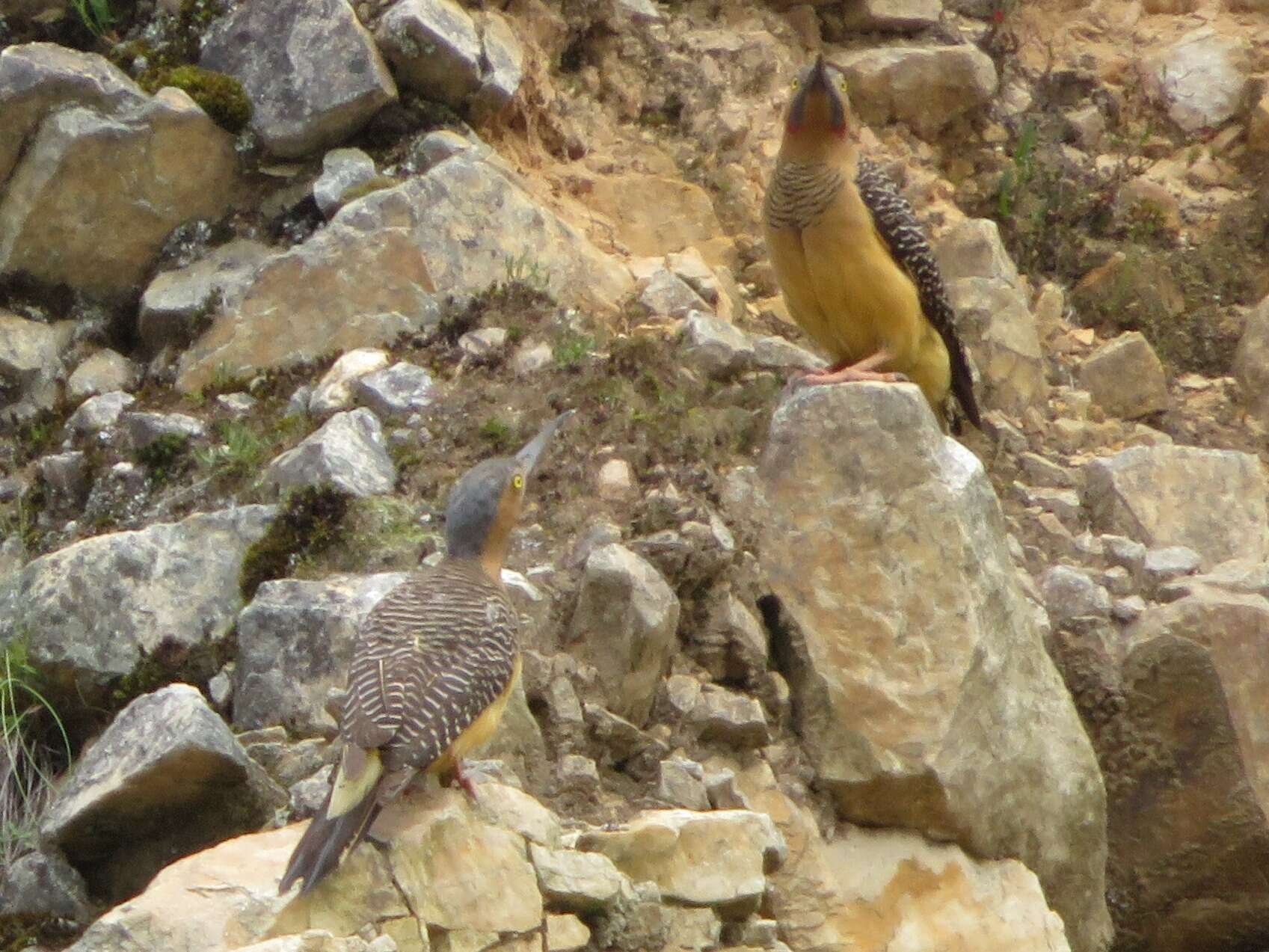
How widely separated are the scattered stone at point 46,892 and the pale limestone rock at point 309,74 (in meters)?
4.71

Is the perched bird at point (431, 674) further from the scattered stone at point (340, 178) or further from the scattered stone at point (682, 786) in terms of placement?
the scattered stone at point (340, 178)

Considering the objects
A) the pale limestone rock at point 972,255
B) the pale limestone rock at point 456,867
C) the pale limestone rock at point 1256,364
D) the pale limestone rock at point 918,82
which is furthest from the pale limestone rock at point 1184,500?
the pale limestone rock at point 456,867

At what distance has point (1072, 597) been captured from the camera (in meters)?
9.82

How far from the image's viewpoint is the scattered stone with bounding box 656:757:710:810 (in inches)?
301

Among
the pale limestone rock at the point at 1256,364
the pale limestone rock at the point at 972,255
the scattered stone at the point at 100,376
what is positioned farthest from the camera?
the pale limestone rock at the point at 1256,364

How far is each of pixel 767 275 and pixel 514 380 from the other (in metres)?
2.43

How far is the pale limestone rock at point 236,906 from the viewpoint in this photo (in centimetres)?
584

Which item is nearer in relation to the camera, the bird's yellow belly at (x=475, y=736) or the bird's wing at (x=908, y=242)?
the bird's yellow belly at (x=475, y=736)

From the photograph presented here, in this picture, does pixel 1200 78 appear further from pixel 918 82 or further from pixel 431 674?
pixel 431 674

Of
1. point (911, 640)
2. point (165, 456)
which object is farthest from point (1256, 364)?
point (165, 456)

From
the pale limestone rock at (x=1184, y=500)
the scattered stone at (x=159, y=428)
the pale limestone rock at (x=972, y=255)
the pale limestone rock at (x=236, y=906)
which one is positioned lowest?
the pale limestone rock at (x=1184, y=500)

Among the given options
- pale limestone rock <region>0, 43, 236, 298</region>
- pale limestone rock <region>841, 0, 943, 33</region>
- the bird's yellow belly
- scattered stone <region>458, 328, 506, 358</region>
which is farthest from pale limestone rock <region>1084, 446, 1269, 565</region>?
pale limestone rock <region>0, 43, 236, 298</region>

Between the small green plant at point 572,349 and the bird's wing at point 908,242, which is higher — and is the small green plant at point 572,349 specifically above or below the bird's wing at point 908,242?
below

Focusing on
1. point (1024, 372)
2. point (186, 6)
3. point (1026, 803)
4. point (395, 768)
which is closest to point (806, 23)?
point (1024, 372)
